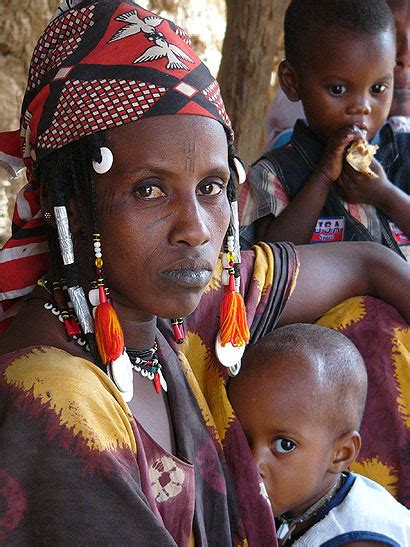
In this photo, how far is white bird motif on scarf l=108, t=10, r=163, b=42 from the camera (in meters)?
1.55

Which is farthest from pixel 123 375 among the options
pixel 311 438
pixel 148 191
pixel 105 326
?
pixel 311 438

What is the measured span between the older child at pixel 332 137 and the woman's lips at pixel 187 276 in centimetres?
107

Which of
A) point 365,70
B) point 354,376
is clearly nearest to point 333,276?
point 354,376

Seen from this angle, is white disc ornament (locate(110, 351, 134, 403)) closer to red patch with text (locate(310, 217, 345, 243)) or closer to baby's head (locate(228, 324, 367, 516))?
baby's head (locate(228, 324, 367, 516))

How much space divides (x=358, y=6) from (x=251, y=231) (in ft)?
2.59

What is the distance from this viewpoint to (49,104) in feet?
5.01

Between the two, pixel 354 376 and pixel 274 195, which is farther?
pixel 274 195

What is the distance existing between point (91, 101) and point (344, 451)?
100cm

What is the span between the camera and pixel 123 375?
1.53m

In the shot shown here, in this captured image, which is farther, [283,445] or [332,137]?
[332,137]

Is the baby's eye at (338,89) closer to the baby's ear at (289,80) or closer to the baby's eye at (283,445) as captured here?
the baby's ear at (289,80)

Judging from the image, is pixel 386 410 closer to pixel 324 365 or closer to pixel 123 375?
pixel 324 365

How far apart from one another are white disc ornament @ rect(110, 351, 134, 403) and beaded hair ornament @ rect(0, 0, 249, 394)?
0.04 ft

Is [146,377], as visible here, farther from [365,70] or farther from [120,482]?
[365,70]
